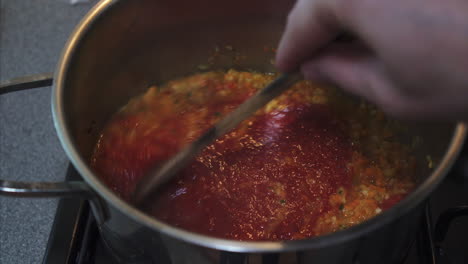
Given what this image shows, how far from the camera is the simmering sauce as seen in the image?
91cm

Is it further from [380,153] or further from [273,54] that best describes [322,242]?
[273,54]

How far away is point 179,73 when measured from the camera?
122cm

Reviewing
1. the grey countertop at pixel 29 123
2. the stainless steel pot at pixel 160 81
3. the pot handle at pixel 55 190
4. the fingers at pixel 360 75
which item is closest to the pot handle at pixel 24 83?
the stainless steel pot at pixel 160 81

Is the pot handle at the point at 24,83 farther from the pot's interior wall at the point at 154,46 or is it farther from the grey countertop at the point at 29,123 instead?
the grey countertop at the point at 29,123

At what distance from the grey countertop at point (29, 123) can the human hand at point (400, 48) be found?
721 millimetres

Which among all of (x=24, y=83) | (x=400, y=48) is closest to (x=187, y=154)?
(x=24, y=83)

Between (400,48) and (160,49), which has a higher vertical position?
(400,48)

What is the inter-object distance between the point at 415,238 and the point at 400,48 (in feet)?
1.81

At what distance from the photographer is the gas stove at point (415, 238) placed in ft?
2.79

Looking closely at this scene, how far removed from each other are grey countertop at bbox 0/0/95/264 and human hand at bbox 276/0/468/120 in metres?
0.72

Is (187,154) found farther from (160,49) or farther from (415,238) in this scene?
(415,238)

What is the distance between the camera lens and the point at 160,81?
120 centimetres

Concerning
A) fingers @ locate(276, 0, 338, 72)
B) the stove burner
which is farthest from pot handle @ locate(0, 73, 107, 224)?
fingers @ locate(276, 0, 338, 72)

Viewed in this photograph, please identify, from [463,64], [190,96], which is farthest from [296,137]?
[463,64]
